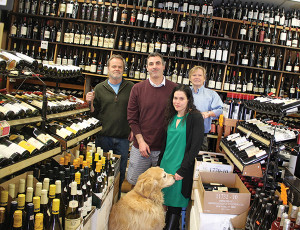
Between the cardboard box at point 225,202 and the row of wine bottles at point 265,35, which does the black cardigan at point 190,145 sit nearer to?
the cardboard box at point 225,202

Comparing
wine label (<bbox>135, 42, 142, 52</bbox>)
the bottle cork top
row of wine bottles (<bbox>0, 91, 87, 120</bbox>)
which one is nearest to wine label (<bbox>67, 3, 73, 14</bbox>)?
wine label (<bbox>135, 42, 142, 52</bbox>)

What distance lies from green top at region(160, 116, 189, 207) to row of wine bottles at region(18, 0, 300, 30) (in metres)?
2.91

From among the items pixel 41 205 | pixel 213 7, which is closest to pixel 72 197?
pixel 41 205

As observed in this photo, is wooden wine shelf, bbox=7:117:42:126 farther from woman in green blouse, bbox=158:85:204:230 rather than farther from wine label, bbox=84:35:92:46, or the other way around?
wine label, bbox=84:35:92:46

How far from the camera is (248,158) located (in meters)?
2.41

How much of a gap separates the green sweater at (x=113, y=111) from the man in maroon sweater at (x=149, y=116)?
0.77 feet

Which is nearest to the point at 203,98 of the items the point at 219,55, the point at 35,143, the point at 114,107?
the point at 114,107

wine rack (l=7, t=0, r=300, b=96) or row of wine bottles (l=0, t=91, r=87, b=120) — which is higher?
wine rack (l=7, t=0, r=300, b=96)

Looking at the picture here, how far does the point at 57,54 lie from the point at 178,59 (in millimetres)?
2052

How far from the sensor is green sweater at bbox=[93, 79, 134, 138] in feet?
10.5

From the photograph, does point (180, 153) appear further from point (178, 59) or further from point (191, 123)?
point (178, 59)

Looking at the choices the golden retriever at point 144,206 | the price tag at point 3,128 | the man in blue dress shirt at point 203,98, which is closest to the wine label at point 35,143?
the price tag at point 3,128

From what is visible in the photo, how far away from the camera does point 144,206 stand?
2.30 m

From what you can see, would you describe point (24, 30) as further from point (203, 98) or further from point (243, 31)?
point (243, 31)
